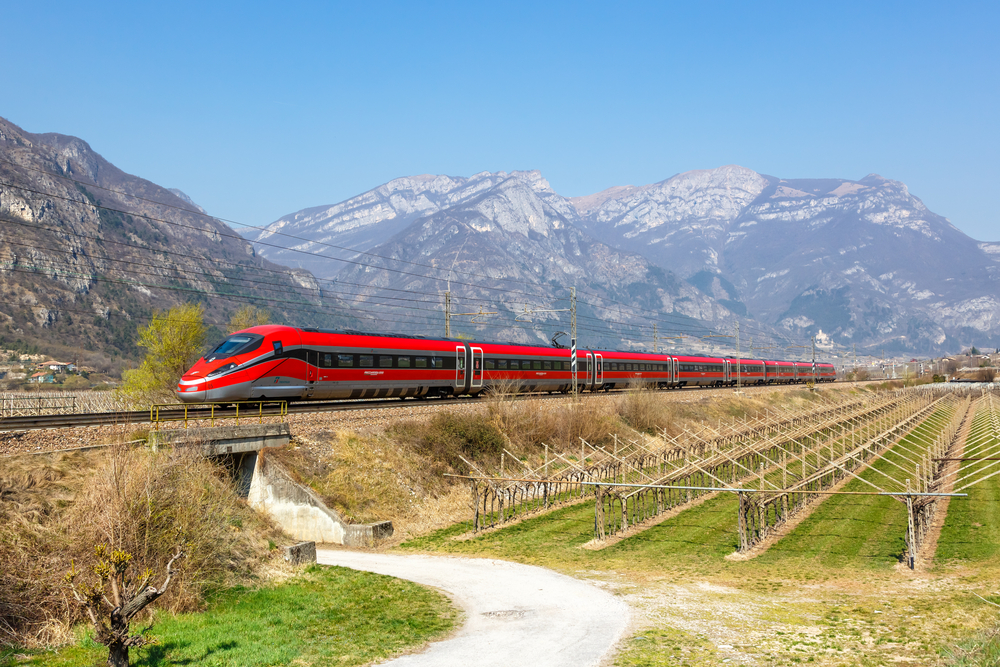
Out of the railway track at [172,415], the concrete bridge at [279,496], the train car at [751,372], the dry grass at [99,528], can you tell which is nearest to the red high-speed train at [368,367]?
the railway track at [172,415]

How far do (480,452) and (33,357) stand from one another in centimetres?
15513

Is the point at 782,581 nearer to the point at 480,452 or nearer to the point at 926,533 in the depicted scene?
the point at 926,533

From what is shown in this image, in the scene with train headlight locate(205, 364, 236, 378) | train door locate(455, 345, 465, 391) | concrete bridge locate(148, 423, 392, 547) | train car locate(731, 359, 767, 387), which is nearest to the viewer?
concrete bridge locate(148, 423, 392, 547)

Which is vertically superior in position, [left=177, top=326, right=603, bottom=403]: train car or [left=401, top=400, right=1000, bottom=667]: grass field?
[left=177, top=326, right=603, bottom=403]: train car

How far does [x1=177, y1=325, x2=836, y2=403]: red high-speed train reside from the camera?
1451 inches

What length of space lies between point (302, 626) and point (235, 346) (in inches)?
781

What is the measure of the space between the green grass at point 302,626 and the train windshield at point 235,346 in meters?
14.6

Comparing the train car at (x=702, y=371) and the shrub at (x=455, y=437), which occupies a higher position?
the train car at (x=702, y=371)

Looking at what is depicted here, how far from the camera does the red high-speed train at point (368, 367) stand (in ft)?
121

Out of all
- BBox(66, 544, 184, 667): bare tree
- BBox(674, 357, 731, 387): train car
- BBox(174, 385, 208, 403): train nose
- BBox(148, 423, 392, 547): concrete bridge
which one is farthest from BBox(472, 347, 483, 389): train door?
BBox(674, 357, 731, 387): train car

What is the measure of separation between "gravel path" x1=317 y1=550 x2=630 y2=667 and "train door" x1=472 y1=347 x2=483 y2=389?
23998 millimetres

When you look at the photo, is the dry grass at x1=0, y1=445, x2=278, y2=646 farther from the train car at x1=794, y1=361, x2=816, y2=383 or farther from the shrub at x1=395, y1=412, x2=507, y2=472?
the train car at x1=794, y1=361, x2=816, y2=383

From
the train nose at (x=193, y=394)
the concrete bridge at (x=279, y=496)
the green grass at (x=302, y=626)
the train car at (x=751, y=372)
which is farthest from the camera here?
the train car at (x=751, y=372)

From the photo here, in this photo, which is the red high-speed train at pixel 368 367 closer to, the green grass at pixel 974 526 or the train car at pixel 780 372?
the green grass at pixel 974 526
